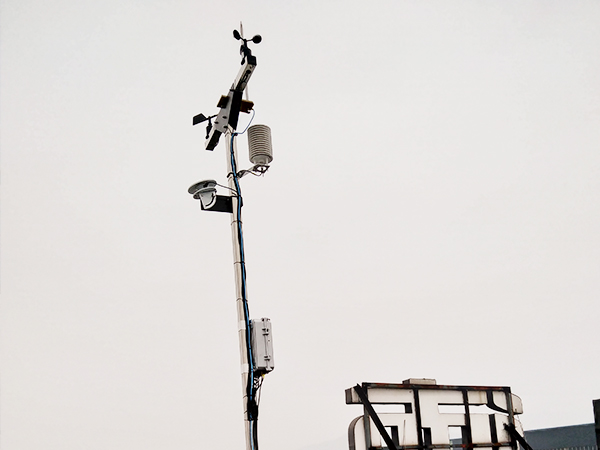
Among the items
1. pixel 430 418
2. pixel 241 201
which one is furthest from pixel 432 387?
pixel 241 201

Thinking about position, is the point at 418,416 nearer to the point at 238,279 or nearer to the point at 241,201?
the point at 238,279

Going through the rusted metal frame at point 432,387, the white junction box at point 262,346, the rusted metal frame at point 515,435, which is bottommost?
the rusted metal frame at point 515,435

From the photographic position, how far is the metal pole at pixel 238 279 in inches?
316

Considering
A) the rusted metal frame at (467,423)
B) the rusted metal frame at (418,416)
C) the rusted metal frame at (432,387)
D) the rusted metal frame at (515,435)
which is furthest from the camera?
the rusted metal frame at (515,435)

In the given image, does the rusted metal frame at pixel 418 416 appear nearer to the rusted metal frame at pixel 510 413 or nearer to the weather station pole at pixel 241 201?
the rusted metal frame at pixel 510 413

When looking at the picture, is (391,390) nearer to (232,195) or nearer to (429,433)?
(429,433)

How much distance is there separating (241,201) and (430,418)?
4.87 m

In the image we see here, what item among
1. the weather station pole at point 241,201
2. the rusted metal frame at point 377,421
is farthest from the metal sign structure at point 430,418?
the weather station pole at point 241,201

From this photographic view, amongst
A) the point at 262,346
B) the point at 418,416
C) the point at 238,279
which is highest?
the point at 238,279

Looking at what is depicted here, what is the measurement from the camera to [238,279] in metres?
8.56

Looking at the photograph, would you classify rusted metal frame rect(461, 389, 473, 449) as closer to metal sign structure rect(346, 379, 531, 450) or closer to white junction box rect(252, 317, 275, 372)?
metal sign structure rect(346, 379, 531, 450)

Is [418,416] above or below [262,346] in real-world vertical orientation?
below

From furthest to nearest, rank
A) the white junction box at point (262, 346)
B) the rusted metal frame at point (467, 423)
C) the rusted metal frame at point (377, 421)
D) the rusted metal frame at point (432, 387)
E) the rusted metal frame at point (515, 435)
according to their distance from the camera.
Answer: the rusted metal frame at point (515, 435) → the rusted metal frame at point (467, 423) → the rusted metal frame at point (432, 387) → the rusted metal frame at point (377, 421) → the white junction box at point (262, 346)

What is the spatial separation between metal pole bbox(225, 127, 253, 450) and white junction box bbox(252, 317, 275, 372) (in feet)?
0.38
